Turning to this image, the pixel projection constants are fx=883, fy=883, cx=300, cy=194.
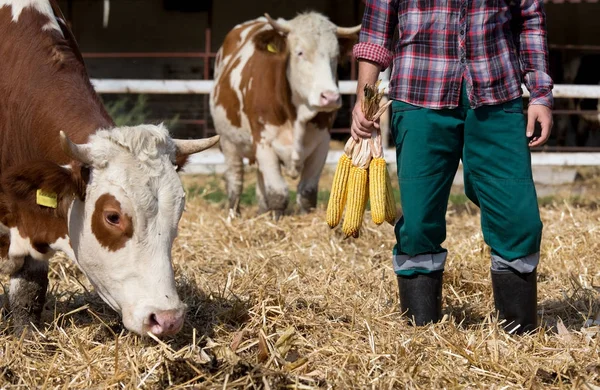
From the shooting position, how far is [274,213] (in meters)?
6.98

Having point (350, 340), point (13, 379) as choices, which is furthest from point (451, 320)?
point (13, 379)

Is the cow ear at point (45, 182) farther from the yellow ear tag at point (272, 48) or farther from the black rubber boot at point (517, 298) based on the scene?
the yellow ear tag at point (272, 48)

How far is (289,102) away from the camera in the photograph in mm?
7418

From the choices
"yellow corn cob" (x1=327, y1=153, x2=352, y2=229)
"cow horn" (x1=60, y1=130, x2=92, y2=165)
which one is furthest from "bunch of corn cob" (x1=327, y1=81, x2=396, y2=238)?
"cow horn" (x1=60, y1=130, x2=92, y2=165)

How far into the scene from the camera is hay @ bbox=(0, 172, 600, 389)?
10.8 ft

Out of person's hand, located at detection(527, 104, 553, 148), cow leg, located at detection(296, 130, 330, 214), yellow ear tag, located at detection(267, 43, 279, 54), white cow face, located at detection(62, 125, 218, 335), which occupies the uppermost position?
person's hand, located at detection(527, 104, 553, 148)

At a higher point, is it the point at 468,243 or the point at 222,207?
the point at 468,243

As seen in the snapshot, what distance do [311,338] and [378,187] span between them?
69 cm

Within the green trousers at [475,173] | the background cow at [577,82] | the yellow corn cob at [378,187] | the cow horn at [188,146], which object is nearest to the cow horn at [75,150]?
the cow horn at [188,146]

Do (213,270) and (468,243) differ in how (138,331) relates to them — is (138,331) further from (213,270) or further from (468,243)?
(468,243)

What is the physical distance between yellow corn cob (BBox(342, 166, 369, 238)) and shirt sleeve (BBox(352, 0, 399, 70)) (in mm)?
477

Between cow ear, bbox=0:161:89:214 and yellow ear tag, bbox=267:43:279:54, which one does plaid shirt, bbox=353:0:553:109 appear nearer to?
cow ear, bbox=0:161:89:214

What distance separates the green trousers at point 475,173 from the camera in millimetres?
3613

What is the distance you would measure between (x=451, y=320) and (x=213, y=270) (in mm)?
1839
